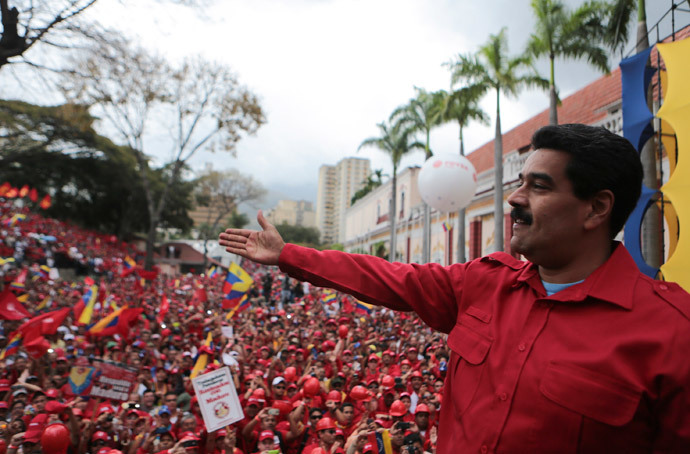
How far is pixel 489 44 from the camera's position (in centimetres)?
1438

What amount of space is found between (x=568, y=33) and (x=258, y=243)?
42.6 ft

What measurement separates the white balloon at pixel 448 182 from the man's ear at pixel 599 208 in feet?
28.8

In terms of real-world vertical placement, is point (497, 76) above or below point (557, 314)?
above

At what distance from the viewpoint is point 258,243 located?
5.76ft

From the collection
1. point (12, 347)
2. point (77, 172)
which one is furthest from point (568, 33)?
point (77, 172)

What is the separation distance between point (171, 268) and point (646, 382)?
161 feet

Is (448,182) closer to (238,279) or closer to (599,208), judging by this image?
(238,279)

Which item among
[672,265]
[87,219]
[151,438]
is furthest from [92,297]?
[87,219]

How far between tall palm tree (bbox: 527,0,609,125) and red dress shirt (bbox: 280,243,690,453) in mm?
12549

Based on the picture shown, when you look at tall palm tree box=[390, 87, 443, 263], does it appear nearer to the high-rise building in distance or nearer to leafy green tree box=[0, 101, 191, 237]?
leafy green tree box=[0, 101, 191, 237]

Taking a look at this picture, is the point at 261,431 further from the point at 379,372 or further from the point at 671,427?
the point at 671,427

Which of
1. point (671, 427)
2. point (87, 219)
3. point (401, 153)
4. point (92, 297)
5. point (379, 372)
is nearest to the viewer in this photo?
point (671, 427)

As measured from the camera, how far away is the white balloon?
10000 mm

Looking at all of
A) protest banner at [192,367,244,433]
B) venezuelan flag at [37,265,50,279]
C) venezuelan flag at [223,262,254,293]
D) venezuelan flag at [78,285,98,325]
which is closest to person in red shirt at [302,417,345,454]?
protest banner at [192,367,244,433]
